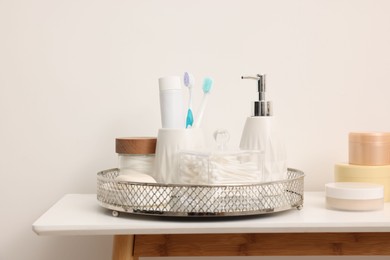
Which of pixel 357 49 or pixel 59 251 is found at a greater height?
pixel 357 49

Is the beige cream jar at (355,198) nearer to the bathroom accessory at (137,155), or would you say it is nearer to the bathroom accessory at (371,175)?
the bathroom accessory at (371,175)

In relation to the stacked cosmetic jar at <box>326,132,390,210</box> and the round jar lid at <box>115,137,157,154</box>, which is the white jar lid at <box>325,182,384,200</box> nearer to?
the stacked cosmetic jar at <box>326,132,390,210</box>

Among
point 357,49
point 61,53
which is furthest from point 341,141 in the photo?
point 61,53

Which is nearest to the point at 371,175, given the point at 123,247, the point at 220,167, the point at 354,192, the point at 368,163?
the point at 368,163

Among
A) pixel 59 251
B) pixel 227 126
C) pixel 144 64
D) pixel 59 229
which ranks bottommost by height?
pixel 59 251

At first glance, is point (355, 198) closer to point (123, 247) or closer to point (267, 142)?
point (267, 142)

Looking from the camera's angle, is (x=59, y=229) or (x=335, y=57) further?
(x=335, y=57)

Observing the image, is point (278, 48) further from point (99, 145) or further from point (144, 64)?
point (99, 145)

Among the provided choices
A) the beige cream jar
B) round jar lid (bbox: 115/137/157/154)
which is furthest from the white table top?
round jar lid (bbox: 115/137/157/154)

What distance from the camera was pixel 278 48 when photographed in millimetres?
1057

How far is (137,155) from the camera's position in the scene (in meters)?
0.87

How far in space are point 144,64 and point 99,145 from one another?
0.17 meters

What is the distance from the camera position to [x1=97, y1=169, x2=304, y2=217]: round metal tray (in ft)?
2.42

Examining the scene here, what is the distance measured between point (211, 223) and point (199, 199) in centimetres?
3
